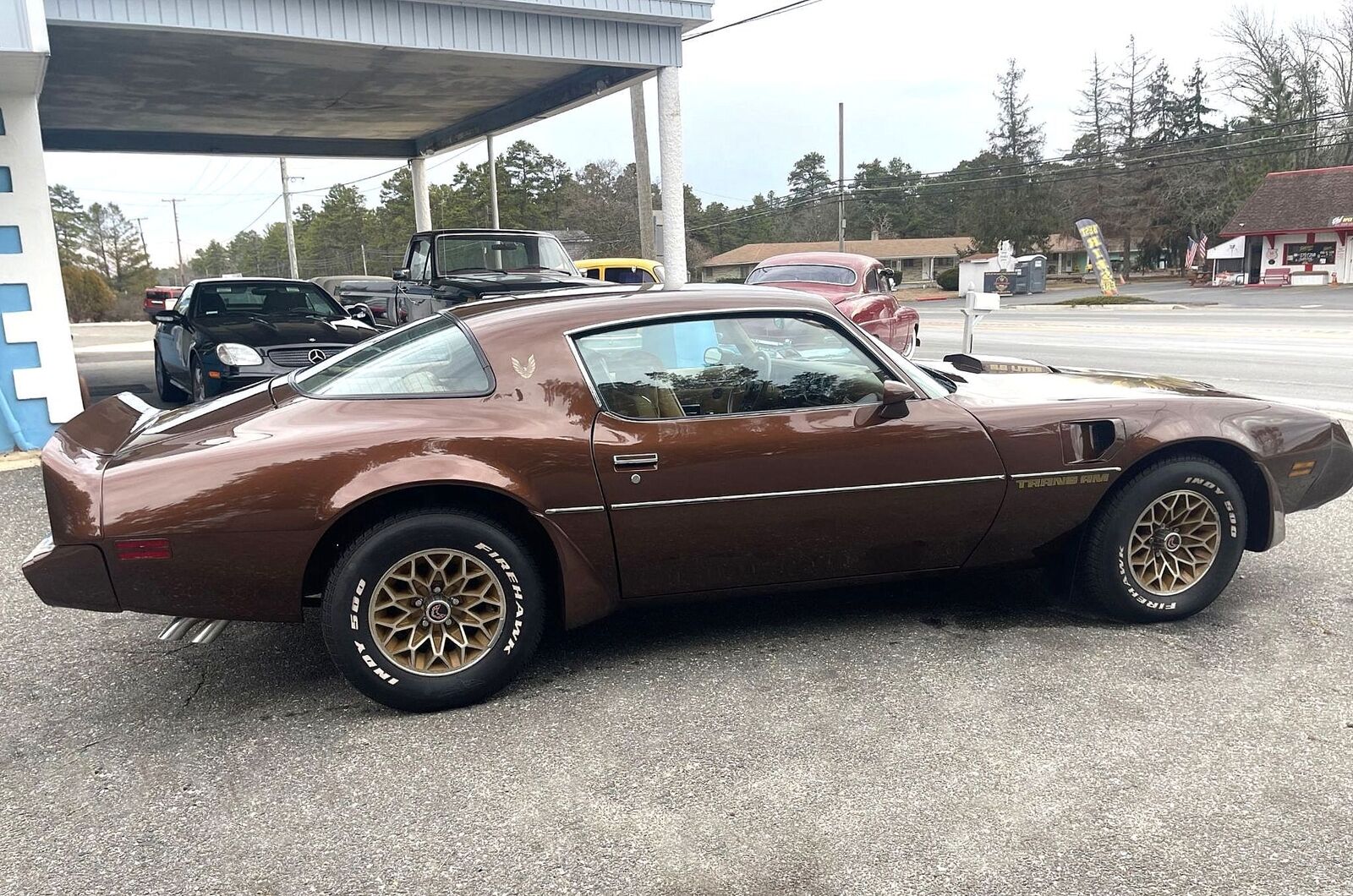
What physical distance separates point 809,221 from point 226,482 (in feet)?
284

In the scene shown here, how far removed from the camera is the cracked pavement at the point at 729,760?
2469mm

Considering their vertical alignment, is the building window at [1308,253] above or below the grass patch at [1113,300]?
above

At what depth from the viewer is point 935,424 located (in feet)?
12.0

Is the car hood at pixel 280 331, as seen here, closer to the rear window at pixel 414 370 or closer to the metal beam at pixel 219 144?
the rear window at pixel 414 370

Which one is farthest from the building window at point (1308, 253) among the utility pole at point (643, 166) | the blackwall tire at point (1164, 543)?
the blackwall tire at point (1164, 543)

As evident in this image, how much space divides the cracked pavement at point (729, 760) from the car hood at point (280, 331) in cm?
456

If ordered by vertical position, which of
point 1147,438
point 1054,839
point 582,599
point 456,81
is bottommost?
point 1054,839

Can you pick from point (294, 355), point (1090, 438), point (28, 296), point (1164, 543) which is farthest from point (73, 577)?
point (28, 296)

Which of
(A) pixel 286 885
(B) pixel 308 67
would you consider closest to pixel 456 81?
(B) pixel 308 67

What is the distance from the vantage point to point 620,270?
18.2 meters

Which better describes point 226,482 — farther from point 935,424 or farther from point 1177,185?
point 1177,185

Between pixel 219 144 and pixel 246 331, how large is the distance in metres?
12.3

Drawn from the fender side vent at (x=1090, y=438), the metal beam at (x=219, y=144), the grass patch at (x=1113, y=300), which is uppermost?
the metal beam at (x=219, y=144)

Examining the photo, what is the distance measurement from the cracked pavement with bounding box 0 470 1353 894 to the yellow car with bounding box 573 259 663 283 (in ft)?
45.7
